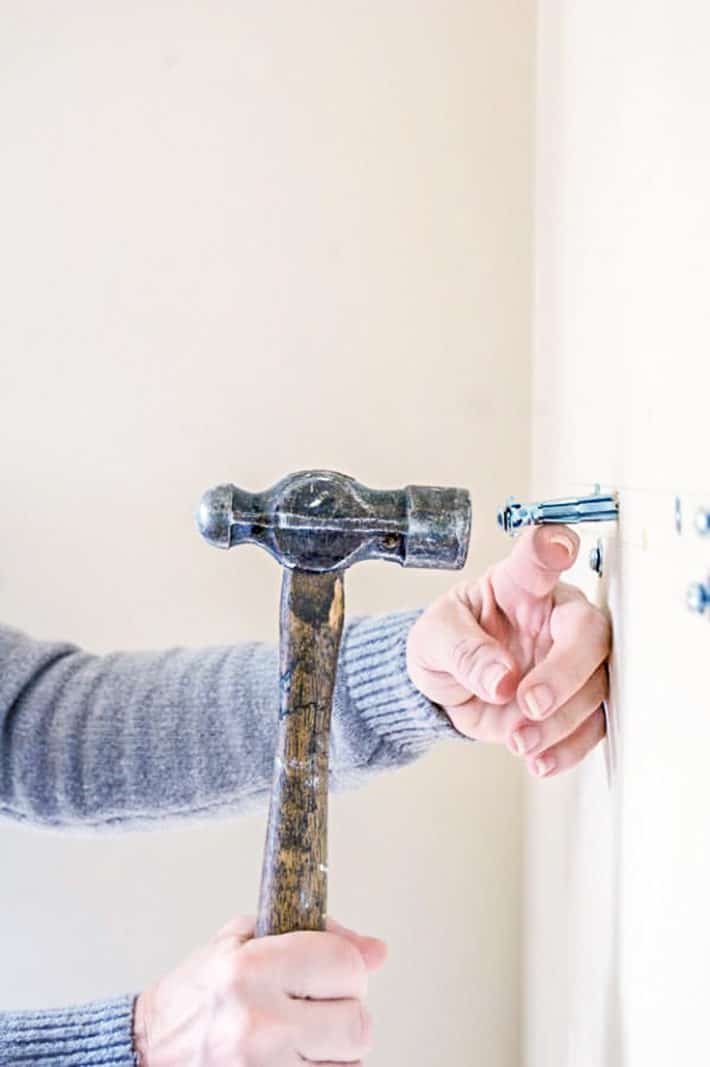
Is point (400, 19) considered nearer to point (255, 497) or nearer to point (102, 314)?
point (102, 314)

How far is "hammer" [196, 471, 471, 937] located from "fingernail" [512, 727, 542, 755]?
102 millimetres

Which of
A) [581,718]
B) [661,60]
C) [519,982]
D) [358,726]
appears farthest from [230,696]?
[661,60]

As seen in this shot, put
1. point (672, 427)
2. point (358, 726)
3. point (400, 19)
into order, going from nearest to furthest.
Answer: point (672, 427), point (358, 726), point (400, 19)

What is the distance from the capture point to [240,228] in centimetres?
107

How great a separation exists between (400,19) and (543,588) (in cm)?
70

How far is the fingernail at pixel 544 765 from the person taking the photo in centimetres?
58

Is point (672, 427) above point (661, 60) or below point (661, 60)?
below

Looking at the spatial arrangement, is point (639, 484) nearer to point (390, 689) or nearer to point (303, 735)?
point (303, 735)

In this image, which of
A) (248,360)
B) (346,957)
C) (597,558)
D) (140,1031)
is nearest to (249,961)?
(346,957)

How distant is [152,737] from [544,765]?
0.38 m

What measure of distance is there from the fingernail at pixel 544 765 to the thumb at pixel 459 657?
0.04 metres

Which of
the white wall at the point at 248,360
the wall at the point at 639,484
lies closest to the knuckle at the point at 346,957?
the wall at the point at 639,484

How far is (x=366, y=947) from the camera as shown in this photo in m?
0.57

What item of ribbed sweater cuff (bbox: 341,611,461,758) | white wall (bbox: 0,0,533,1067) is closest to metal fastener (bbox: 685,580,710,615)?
ribbed sweater cuff (bbox: 341,611,461,758)
